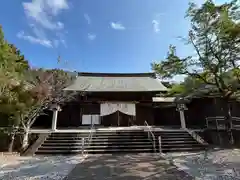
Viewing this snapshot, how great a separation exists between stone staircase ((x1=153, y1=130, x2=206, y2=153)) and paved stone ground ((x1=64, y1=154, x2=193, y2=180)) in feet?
7.05

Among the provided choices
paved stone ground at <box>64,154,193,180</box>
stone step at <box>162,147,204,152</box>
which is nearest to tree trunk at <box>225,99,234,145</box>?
stone step at <box>162,147,204,152</box>

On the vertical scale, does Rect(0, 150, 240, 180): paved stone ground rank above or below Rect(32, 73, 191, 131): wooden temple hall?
below

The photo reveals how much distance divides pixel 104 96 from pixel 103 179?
1013 centimetres

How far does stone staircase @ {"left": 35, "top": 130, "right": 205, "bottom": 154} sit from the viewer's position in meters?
8.31

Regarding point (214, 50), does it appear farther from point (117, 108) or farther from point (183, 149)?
point (117, 108)

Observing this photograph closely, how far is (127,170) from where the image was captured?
537 cm

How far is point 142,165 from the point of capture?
19.5ft

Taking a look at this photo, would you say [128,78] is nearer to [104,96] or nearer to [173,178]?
[104,96]

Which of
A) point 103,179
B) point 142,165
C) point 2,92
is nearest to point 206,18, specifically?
point 142,165

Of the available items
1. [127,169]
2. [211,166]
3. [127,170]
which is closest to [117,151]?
[127,169]

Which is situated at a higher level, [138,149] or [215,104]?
[215,104]

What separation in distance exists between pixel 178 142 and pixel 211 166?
336cm

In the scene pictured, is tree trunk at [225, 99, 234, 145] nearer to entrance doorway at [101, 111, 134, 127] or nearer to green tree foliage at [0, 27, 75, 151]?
entrance doorway at [101, 111, 134, 127]

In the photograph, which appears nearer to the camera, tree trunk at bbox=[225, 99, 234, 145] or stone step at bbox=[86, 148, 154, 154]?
stone step at bbox=[86, 148, 154, 154]
